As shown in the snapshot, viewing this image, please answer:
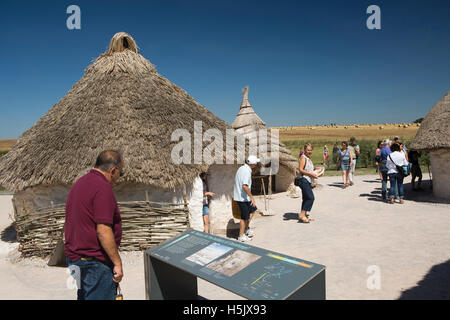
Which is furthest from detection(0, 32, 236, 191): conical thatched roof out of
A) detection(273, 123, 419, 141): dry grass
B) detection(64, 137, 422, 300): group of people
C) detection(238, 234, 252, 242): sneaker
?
detection(273, 123, 419, 141): dry grass

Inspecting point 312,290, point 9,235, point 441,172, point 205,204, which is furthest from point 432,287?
point 9,235

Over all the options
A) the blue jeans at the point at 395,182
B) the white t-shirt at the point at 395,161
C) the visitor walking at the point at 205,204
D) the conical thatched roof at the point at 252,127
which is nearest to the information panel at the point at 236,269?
the visitor walking at the point at 205,204

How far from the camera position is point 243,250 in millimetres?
3068

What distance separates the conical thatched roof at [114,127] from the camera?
20.2 ft

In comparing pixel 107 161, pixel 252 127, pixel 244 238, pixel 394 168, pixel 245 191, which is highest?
pixel 252 127

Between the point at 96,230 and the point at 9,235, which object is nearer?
the point at 96,230

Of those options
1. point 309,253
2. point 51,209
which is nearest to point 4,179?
point 51,209

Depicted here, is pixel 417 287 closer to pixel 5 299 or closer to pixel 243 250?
pixel 243 250

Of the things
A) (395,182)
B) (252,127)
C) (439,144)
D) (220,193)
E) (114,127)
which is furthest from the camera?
(252,127)

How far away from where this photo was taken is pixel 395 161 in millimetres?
8453

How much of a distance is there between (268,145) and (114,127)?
6.03 metres

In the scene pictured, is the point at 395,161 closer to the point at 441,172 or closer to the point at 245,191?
the point at 441,172

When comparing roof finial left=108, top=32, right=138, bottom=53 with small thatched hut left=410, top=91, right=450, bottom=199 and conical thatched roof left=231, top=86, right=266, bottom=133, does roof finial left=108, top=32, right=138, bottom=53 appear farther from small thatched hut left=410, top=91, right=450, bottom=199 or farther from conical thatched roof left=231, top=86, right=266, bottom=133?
small thatched hut left=410, top=91, right=450, bottom=199

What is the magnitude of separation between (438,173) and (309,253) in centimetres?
628
